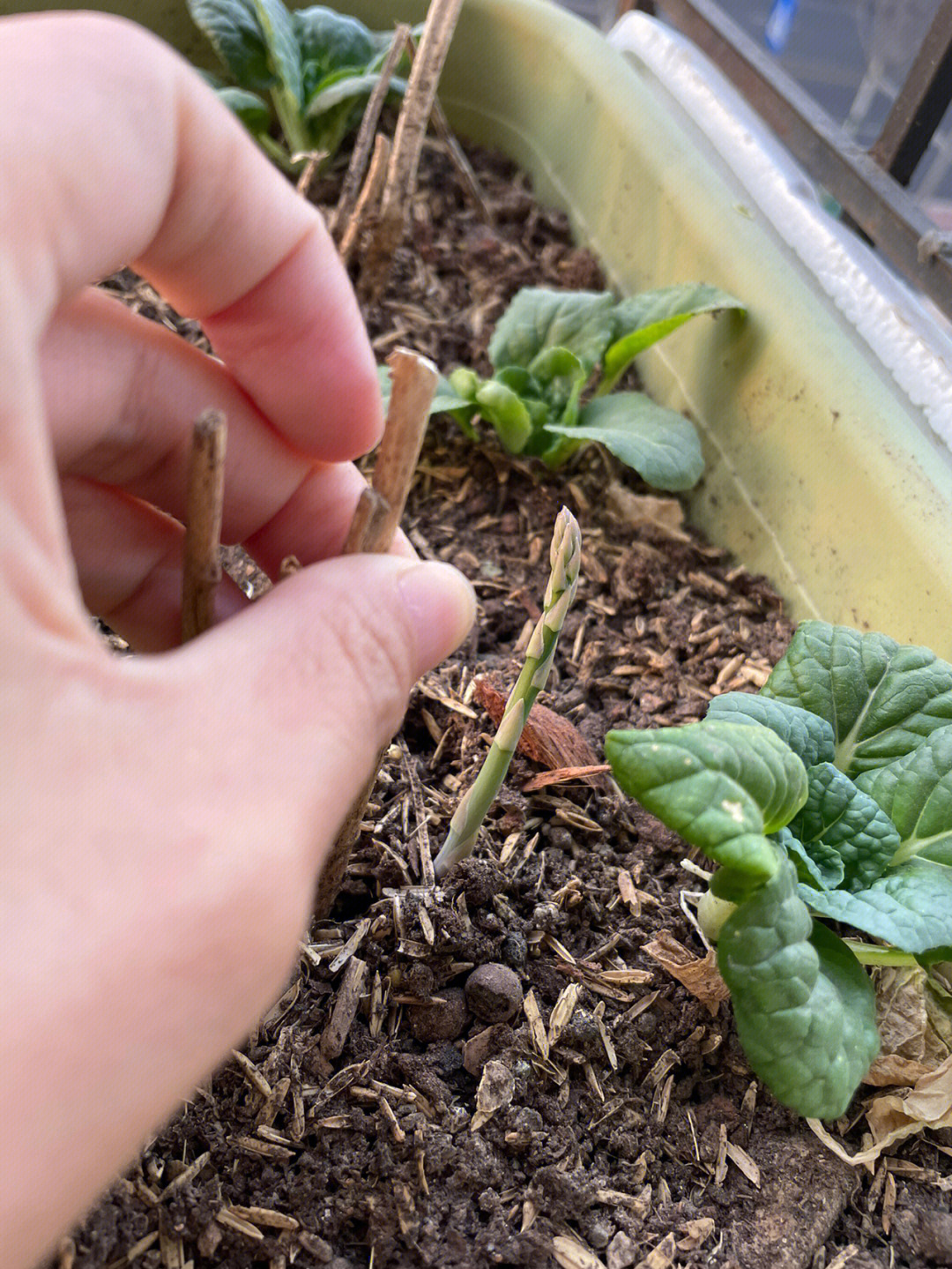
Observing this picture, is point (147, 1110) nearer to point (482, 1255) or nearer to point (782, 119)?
point (482, 1255)

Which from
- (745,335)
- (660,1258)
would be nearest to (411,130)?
(745,335)

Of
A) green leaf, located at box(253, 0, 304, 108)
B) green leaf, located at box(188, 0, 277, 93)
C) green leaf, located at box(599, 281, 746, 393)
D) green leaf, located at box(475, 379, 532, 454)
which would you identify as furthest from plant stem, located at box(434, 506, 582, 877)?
green leaf, located at box(188, 0, 277, 93)

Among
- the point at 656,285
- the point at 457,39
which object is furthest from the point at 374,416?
the point at 457,39

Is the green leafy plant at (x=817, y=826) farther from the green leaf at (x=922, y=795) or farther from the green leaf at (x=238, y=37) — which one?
the green leaf at (x=238, y=37)

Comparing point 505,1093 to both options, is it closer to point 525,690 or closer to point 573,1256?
point 573,1256

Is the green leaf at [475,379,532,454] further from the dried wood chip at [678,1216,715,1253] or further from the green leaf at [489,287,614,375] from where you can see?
the dried wood chip at [678,1216,715,1253]
